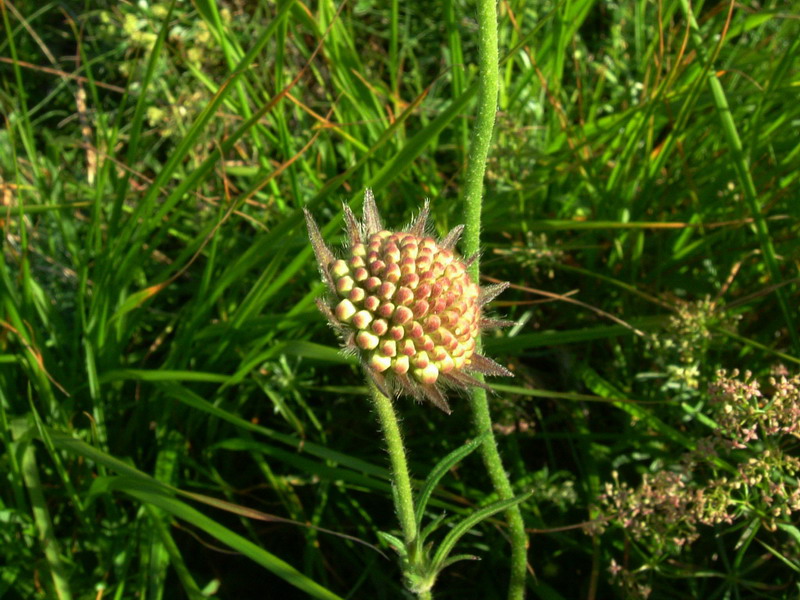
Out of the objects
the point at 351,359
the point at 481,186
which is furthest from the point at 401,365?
the point at 351,359

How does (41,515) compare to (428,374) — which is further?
(41,515)

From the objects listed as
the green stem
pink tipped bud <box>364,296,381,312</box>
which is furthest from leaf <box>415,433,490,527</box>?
the green stem

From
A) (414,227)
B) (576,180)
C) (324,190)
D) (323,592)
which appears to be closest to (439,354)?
(414,227)

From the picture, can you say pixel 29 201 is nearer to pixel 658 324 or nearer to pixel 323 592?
pixel 323 592

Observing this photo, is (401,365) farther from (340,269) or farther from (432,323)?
(340,269)

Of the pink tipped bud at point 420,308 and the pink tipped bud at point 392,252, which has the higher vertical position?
the pink tipped bud at point 392,252

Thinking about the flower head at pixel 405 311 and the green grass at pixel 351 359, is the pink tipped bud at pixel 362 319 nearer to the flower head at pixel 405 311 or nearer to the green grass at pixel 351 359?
the flower head at pixel 405 311

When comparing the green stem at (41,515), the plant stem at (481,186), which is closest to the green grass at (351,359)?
the green stem at (41,515)
